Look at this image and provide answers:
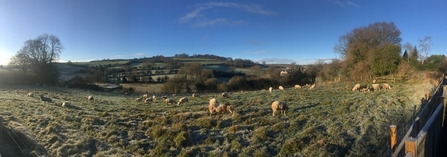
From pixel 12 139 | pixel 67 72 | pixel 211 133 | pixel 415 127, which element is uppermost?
pixel 67 72

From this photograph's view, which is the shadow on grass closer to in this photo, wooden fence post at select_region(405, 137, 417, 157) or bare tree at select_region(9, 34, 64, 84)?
wooden fence post at select_region(405, 137, 417, 157)

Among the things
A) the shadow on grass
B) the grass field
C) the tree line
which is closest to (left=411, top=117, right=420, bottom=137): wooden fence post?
the grass field

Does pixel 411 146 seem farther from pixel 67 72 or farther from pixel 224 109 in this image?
pixel 67 72

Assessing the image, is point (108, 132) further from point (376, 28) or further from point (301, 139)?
point (376, 28)

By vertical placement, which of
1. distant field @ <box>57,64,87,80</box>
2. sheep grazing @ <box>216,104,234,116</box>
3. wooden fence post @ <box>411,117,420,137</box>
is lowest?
sheep grazing @ <box>216,104,234,116</box>

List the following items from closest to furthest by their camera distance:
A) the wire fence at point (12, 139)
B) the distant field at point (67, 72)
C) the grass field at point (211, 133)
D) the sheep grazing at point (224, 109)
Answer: the wire fence at point (12, 139)
the grass field at point (211, 133)
the sheep grazing at point (224, 109)
the distant field at point (67, 72)

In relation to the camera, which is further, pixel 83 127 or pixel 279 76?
pixel 279 76

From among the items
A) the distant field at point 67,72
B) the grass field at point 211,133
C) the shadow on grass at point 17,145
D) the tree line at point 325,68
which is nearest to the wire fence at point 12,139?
the shadow on grass at point 17,145

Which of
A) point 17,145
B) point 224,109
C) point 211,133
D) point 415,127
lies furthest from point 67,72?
point 415,127

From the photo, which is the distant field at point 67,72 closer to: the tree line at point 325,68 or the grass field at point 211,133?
the tree line at point 325,68

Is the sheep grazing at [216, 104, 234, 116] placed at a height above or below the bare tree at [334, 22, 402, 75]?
below

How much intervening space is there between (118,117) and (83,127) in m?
2.99

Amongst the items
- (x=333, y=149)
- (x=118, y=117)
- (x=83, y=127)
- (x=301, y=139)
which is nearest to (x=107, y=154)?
(x=83, y=127)

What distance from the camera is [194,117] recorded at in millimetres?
16391
